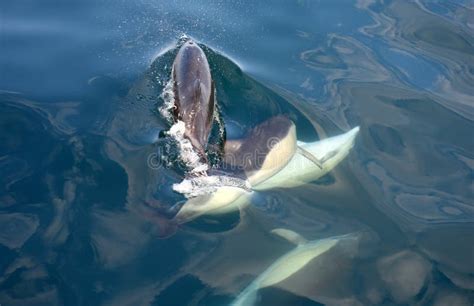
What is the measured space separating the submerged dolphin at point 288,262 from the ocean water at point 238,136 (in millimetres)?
Answer: 91

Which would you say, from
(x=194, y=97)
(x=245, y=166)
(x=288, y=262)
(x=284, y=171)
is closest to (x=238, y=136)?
(x=245, y=166)

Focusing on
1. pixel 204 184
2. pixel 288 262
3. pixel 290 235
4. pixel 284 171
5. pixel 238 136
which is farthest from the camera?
pixel 238 136

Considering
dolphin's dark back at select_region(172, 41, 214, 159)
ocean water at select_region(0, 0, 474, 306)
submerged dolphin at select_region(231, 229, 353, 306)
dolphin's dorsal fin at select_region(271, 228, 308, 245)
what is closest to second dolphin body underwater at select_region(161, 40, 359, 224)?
dolphin's dark back at select_region(172, 41, 214, 159)

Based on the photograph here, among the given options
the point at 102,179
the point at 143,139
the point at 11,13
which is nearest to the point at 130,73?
the point at 143,139

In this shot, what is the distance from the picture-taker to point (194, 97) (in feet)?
26.6

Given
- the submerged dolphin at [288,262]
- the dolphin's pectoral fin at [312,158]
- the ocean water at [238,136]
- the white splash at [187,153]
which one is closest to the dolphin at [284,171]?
the dolphin's pectoral fin at [312,158]

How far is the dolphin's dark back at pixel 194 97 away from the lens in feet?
26.2

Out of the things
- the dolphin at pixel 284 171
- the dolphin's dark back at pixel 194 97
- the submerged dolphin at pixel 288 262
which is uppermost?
the dolphin's dark back at pixel 194 97

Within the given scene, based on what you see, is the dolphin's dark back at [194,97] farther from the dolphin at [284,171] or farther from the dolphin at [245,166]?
the dolphin at [284,171]

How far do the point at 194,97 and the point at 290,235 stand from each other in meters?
2.51

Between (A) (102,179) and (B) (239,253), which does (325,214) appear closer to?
(B) (239,253)

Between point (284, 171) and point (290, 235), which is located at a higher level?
point (284, 171)

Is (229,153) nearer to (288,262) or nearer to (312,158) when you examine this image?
(312,158)

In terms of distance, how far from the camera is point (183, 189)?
7.66 meters
